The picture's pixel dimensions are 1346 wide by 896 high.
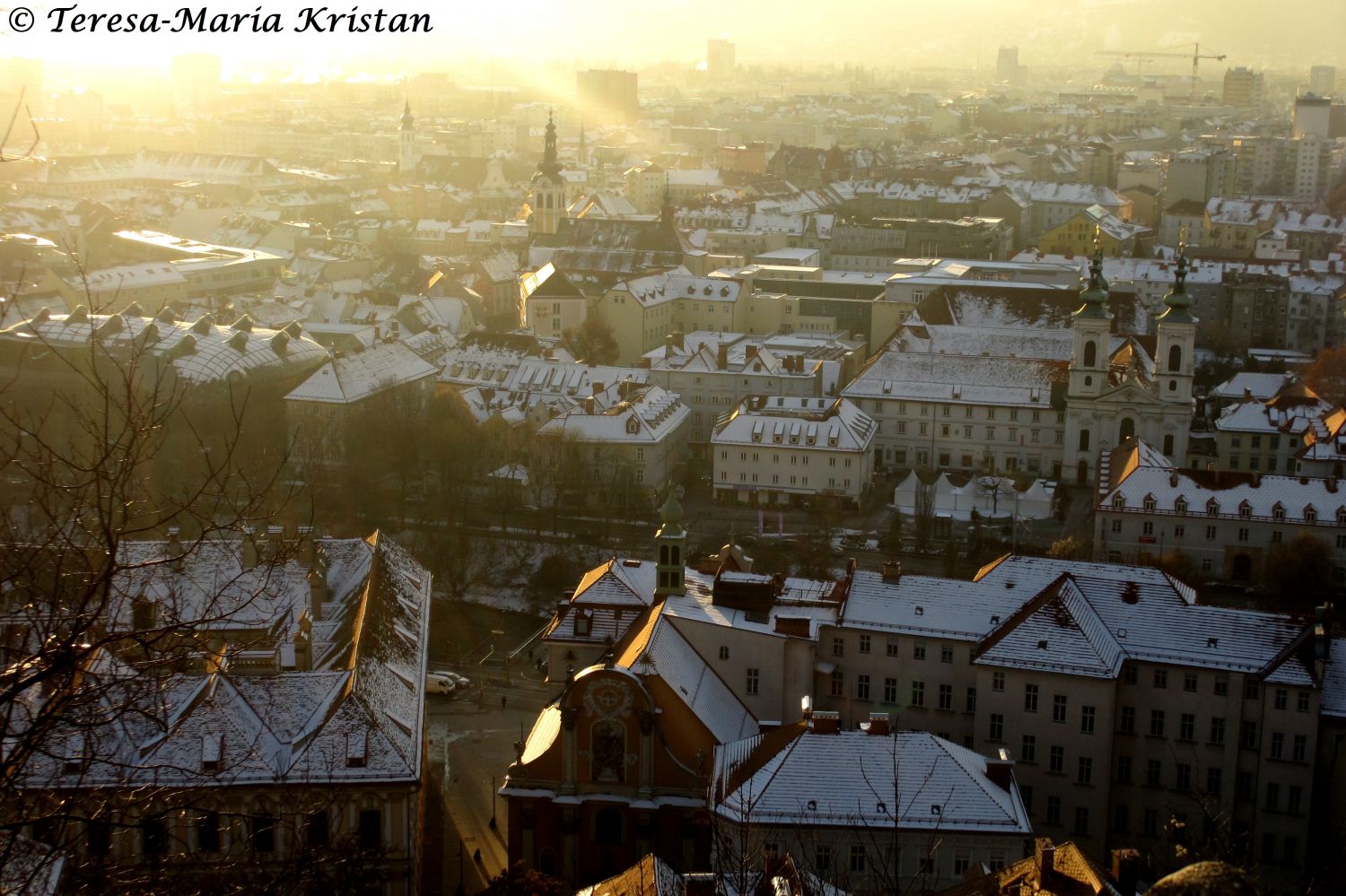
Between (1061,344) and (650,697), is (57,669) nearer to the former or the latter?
(650,697)

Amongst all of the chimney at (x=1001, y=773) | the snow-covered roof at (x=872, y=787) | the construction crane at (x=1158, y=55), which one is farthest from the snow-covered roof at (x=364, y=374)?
the construction crane at (x=1158, y=55)

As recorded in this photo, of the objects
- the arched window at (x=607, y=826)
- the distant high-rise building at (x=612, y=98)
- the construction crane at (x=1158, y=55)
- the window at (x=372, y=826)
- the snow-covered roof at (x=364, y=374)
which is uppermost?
the construction crane at (x=1158, y=55)

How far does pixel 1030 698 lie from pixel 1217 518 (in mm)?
10340

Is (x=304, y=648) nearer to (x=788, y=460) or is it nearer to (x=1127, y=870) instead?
(x=1127, y=870)

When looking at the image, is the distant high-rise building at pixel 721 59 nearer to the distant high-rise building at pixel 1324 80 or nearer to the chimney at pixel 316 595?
the distant high-rise building at pixel 1324 80

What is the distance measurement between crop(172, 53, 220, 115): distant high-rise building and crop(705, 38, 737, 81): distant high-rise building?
57.3 m

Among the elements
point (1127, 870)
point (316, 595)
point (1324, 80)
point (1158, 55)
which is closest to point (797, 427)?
point (316, 595)

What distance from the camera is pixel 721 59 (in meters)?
174

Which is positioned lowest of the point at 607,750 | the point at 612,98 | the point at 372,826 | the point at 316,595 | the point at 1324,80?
the point at 372,826

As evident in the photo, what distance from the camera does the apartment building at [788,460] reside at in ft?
100

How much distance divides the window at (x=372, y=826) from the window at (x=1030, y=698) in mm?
6918

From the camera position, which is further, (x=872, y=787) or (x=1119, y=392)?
(x=1119, y=392)

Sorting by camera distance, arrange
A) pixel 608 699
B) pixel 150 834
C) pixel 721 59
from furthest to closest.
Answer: pixel 721 59
pixel 608 699
pixel 150 834

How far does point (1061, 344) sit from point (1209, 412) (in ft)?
12.0
